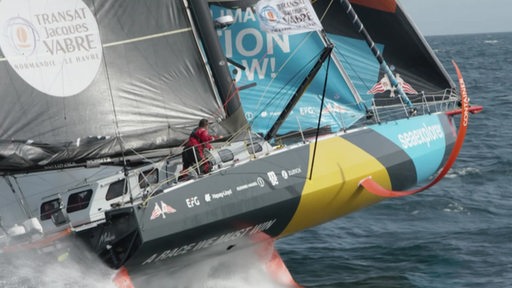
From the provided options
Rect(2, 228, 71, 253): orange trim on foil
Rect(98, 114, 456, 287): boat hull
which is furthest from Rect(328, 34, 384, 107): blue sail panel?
Rect(2, 228, 71, 253): orange trim on foil

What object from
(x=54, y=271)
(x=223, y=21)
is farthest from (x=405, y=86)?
(x=54, y=271)

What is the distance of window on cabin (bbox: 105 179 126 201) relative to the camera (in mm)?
13219

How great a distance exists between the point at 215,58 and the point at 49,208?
134 inches

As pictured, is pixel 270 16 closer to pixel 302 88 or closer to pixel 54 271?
pixel 302 88

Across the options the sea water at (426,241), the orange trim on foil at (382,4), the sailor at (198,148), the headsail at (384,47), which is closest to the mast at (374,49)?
the headsail at (384,47)

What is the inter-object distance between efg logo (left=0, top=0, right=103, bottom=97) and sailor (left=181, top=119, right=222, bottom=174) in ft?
5.63

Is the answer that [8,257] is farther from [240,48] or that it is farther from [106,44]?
[240,48]

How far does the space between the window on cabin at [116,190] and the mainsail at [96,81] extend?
1.52 ft

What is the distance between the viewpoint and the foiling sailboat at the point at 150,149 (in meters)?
12.2

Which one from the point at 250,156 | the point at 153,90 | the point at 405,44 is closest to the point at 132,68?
the point at 153,90

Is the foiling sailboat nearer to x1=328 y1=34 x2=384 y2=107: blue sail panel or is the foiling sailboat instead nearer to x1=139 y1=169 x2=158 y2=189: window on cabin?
x1=139 y1=169 x2=158 y2=189: window on cabin

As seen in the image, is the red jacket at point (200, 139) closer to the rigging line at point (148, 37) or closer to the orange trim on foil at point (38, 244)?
the rigging line at point (148, 37)

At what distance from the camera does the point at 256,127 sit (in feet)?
55.9

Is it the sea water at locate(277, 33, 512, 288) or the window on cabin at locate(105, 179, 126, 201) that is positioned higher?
the window on cabin at locate(105, 179, 126, 201)
